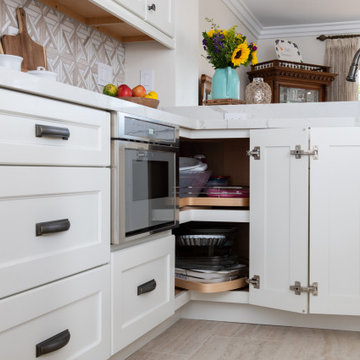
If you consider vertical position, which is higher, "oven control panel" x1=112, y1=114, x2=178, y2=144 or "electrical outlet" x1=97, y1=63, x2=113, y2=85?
"electrical outlet" x1=97, y1=63, x2=113, y2=85

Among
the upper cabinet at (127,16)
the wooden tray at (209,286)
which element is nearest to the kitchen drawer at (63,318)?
the wooden tray at (209,286)

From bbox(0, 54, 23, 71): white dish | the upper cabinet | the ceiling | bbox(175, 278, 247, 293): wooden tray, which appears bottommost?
bbox(175, 278, 247, 293): wooden tray

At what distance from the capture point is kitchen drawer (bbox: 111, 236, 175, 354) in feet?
5.82

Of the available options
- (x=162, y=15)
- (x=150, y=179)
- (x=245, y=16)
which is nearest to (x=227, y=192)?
(x=150, y=179)

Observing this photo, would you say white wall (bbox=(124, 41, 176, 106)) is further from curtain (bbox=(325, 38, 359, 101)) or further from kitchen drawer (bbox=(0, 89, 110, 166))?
curtain (bbox=(325, 38, 359, 101))

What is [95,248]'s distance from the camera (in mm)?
1632

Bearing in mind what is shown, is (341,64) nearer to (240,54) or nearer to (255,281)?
(240,54)

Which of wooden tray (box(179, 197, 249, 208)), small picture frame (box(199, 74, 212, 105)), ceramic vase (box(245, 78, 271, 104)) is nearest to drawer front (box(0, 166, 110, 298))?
wooden tray (box(179, 197, 249, 208))

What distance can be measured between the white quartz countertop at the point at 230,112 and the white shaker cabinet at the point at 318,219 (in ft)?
0.33

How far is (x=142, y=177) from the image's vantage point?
1.95m

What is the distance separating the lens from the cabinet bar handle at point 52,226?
137 centimetres

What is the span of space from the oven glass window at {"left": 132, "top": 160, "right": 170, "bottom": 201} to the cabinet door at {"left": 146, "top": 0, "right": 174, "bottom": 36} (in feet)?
2.94

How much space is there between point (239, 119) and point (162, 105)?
2.14 ft

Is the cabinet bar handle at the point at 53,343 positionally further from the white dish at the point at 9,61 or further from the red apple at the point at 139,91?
the red apple at the point at 139,91
